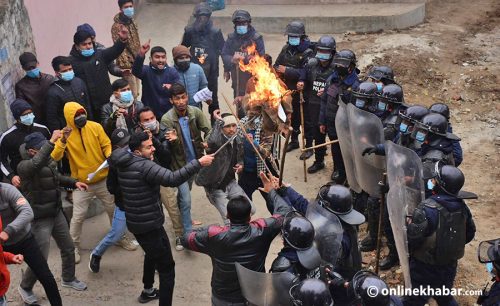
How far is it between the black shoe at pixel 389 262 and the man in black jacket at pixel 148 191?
2513 mm

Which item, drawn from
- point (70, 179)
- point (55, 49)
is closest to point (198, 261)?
point (70, 179)

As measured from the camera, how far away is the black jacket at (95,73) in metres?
7.73

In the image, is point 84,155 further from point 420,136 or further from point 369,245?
point 420,136

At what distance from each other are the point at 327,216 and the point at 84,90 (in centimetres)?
413

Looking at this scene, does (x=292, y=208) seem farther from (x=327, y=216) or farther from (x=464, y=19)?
(x=464, y=19)

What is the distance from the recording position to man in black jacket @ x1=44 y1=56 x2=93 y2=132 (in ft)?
23.4

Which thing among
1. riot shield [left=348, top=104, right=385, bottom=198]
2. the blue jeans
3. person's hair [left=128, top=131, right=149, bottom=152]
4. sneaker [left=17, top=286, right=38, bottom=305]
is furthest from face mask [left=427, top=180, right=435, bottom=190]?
sneaker [left=17, top=286, right=38, bottom=305]

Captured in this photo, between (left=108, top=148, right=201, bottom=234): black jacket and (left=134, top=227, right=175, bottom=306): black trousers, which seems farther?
(left=134, top=227, right=175, bottom=306): black trousers

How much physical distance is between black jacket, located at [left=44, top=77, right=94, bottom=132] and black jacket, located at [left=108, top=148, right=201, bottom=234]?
79.5 inches

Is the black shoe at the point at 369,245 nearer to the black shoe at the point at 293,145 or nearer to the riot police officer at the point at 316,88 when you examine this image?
the riot police officer at the point at 316,88

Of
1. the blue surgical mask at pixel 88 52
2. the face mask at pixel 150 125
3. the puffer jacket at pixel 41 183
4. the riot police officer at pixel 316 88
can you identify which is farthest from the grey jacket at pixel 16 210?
the riot police officer at pixel 316 88

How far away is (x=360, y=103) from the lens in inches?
275

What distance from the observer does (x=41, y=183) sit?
5828 millimetres

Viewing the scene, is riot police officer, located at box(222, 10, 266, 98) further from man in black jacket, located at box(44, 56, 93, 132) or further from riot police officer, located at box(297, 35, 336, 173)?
man in black jacket, located at box(44, 56, 93, 132)
